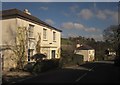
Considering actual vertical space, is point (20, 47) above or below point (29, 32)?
below

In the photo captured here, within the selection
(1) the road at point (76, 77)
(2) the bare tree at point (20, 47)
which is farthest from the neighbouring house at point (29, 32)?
(1) the road at point (76, 77)

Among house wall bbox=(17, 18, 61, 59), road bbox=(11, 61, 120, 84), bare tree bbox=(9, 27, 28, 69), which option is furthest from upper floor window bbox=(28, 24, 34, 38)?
road bbox=(11, 61, 120, 84)

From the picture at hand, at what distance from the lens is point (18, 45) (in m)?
25.0

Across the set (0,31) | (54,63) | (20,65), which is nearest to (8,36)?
(0,31)

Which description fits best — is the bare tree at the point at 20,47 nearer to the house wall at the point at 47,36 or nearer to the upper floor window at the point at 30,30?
the house wall at the point at 47,36

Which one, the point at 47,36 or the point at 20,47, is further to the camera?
the point at 47,36

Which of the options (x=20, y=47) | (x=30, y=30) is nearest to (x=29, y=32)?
(x=30, y=30)

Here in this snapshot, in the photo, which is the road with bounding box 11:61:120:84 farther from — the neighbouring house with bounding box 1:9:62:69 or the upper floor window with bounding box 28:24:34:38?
the upper floor window with bounding box 28:24:34:38

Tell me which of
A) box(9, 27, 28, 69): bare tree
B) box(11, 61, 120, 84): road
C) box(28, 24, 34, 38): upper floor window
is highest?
box(28, 24, 34, 38): upper floor window

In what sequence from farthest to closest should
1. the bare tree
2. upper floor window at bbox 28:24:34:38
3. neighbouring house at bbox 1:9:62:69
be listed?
upper floor window at bbox 28:24:34:38 < neighbouring house at bbox 1:9:62:69 < the bare tree

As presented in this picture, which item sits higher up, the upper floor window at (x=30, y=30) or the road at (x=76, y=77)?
the upper floor window at (x=30, y=30)

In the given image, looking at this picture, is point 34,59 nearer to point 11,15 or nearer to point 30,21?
point 30,21

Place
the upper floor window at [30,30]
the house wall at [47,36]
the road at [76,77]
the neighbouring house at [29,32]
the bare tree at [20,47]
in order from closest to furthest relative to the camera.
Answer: the road at [76,77], the bare tree at [20,47], the neighbouring house at [29,32], the house wall at [47,36], the upper floor window at [30,30]

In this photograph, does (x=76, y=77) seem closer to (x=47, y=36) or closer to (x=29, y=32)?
(x=29, y=32)
